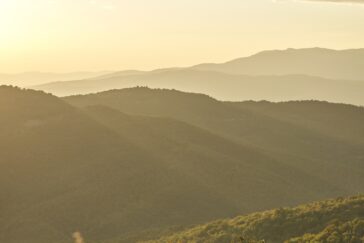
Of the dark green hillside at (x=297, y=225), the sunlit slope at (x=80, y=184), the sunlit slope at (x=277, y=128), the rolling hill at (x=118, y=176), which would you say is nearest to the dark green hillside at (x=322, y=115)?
the sunlit slope at (x=277, y=128)

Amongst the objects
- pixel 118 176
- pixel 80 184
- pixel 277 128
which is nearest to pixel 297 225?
pixel 80 184

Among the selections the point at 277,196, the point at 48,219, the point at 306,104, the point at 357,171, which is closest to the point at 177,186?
the point at 277,196

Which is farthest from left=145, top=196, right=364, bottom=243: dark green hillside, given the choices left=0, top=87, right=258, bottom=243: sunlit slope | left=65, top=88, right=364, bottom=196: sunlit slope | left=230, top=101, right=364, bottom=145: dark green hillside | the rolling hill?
left=230, top=101, right=364, bottom=145: dark green hillside

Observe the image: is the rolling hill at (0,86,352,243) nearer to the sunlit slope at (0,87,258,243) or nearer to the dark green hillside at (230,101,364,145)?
the sunlit slope at (0,87,258,243)

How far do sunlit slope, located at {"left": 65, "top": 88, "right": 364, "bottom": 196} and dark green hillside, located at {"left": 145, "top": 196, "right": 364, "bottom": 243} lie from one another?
144 feet

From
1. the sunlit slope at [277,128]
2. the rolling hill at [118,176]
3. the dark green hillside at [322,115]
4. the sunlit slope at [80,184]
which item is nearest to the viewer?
the sunlit slope at [80,184]

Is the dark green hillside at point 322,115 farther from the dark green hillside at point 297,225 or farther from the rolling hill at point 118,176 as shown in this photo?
A: the dark green hillside at point 297,225

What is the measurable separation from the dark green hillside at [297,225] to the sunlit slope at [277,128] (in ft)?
144

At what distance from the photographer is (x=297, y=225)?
3834 centimetres

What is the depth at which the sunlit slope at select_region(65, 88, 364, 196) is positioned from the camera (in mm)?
96188

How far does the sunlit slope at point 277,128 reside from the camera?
3787 inches

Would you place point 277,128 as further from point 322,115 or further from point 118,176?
point 118,176

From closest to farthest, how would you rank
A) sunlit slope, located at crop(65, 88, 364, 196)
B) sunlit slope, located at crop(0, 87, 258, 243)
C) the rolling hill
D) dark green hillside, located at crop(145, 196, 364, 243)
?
1. dark green hillside, located at crop(145, 196, 364, 243)
2. sunlit slope, located at crop(0, 87, 258, 243)
3. the rolling hill
4. sunlit slope, located at crop(65, 88, 364, 196)

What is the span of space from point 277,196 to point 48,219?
98.6ft
